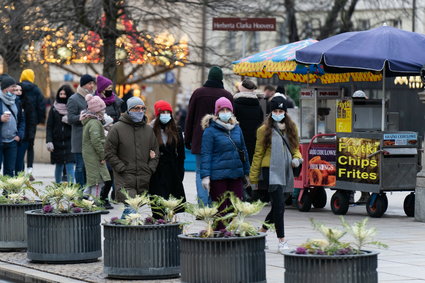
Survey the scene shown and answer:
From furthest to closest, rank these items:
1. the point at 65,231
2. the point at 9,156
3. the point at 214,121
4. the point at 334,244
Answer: the point at 9,156
the point at 214,121
the point at 65,231
the point at 334,244

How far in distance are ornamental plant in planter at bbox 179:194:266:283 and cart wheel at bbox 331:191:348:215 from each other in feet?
23.7

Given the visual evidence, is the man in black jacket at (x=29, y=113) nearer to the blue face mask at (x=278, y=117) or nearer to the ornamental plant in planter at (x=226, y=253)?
the blue face mask at (x=278, y=117)

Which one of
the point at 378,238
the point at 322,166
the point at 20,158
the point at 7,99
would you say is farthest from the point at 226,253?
the point at 20,158

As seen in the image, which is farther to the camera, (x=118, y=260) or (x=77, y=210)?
(x=77, y=210)

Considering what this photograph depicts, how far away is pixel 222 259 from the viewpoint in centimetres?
927

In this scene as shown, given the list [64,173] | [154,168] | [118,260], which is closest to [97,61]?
[64,173]

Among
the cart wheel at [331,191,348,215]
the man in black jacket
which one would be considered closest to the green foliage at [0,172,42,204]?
the cart wheel at [331,191,348,215]

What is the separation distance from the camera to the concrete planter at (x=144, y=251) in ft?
33.6

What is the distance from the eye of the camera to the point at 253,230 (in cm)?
951

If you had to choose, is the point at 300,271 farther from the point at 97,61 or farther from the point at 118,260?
the point at 97,61

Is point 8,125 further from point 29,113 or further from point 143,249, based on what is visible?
point 143,249

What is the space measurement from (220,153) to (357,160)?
190 inches

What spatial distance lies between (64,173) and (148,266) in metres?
11.1

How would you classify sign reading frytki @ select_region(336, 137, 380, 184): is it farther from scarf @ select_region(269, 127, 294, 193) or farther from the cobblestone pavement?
scarf @ select_region(269, 127, 294, 193)
